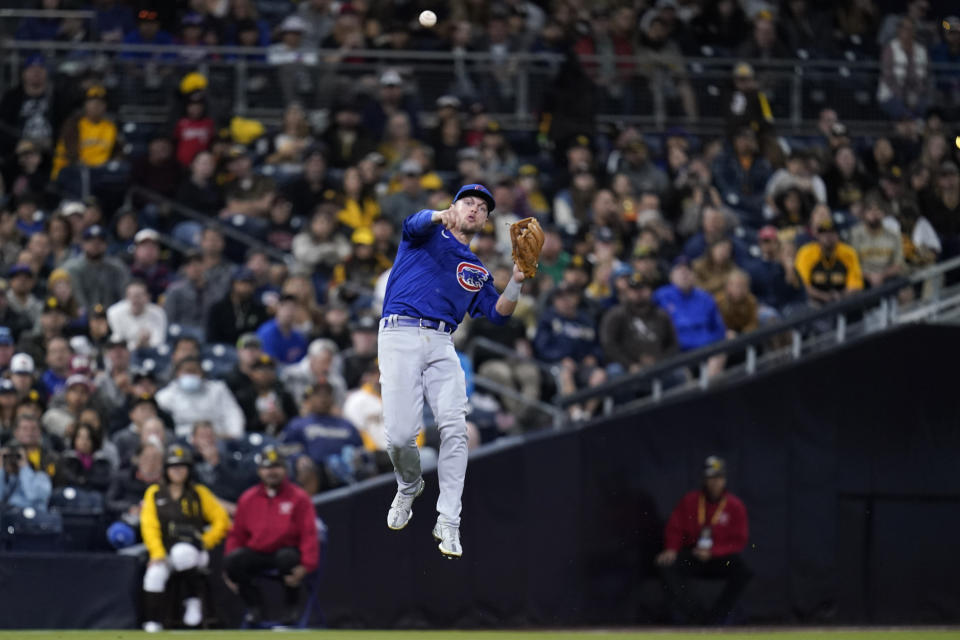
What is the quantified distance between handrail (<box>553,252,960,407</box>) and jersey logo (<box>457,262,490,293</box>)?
188 inches

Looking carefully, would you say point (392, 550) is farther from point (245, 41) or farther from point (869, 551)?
point (245, 41)

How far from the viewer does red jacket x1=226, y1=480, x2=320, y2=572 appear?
1310 centimetres

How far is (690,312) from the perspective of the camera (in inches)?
628

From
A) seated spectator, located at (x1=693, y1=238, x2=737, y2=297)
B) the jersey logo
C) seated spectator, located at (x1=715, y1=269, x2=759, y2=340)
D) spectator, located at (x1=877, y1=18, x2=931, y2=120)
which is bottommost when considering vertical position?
seated spectator, located at (x1=715, y1=269, x2=759, y2=340)

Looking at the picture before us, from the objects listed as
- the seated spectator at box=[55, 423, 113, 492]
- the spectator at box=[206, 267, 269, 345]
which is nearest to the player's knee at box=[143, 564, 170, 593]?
the seated spectator at box=[55, 423, 113, 492]

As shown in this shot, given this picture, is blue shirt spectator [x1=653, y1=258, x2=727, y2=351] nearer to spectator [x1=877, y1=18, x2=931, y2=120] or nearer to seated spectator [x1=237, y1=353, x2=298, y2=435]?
seated spectator [x1=237, y1=353, x2=298, y2=435]

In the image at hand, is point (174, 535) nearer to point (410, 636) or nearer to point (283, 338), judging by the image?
point (410, 636)

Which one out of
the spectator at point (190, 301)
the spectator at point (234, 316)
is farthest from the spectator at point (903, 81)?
the spectator at point (190, 301)

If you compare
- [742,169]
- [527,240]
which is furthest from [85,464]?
[742,169]

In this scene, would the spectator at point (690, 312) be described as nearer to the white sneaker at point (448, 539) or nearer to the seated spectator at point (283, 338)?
the seated spectator at point (283, 338)

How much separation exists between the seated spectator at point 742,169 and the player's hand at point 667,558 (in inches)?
206

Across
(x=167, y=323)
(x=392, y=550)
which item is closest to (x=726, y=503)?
(x=392, y=550)

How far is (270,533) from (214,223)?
4.76m

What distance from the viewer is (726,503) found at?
14750 millimetres
